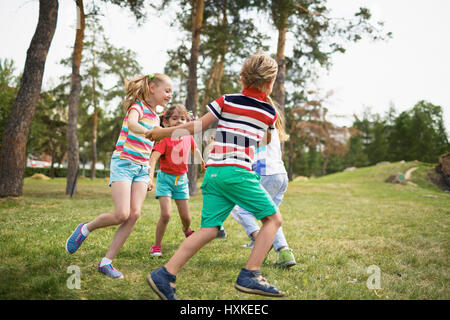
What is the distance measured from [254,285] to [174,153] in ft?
7.87

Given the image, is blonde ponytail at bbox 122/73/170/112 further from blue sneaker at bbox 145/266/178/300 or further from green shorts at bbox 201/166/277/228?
blue sneaker at bbox 145/266/178/300

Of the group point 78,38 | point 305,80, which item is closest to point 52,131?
point 78,38

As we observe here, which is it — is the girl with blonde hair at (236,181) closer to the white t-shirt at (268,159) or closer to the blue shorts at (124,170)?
the blue shorts at (124,170)

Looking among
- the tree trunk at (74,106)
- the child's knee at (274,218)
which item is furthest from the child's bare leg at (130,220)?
the tree trunk at (74,106)

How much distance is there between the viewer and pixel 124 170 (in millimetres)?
3375

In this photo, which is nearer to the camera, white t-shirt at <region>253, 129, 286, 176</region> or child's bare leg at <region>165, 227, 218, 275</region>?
child's bare leg at <region>165, 227, 218, 275</region>

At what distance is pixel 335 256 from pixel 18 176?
30.9 feet

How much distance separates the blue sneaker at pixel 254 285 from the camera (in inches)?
102

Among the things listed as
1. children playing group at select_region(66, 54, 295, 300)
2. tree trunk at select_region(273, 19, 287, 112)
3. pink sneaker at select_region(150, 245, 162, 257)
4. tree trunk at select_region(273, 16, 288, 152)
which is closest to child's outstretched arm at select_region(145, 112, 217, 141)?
children playing group at select_region(66, 54, 295, 300)

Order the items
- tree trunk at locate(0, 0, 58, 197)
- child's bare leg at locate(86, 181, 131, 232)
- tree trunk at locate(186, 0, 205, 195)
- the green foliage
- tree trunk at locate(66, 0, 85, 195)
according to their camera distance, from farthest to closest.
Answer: the green foliage
tree trunk at locate(186, 0, 205, 195)
tree trunk at locate(66, 0, 85, 195)
tree trunk at locate(0, 0, 58, 197)
child's bare leg at locate(86, 181, 131, 232)

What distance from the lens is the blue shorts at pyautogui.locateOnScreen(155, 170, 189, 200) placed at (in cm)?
438
